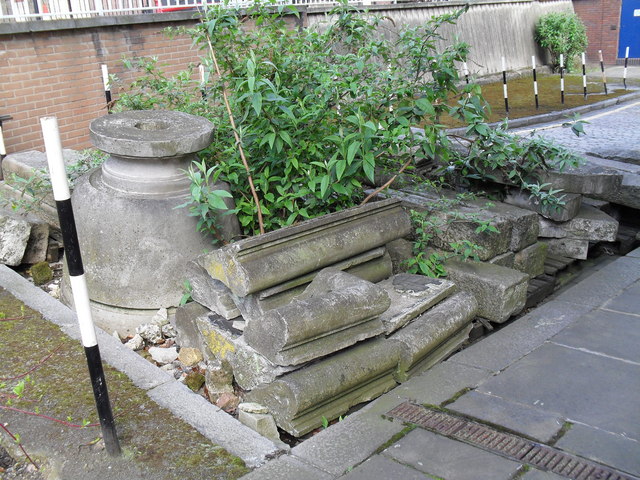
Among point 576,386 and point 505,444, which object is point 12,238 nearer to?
point 505,444

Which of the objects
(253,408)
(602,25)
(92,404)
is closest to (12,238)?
(92,404)

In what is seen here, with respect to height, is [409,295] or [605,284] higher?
[409,295]

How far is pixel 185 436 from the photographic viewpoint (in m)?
3.16

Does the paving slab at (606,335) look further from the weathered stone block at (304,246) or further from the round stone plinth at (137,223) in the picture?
the round stone plinth at (137,223)

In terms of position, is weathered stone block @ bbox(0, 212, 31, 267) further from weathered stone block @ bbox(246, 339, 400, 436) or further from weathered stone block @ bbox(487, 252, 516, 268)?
weathered stone block @ bbox(487, 252, 516, 268)

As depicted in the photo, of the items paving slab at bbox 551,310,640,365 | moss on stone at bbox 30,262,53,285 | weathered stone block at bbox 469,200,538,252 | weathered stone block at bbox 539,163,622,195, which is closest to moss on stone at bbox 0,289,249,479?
moss on stone at bbox 30,262,53,285

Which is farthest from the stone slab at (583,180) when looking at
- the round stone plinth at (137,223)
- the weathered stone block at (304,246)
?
the round stone plinth at (137,223)

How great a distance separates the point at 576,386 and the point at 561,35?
62.7ft

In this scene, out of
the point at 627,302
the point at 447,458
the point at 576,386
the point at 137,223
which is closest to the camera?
the point at 447,458

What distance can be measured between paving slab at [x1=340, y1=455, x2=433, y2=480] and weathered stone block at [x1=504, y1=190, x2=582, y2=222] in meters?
3.14

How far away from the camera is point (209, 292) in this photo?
4098 millimetres

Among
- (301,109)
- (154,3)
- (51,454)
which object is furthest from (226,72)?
(154,3)

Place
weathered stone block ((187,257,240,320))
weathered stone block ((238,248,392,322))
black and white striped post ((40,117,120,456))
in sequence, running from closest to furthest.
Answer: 1. black and white striped post ((40,117,120,456))
2. weathered stone block ((238,248,392,322))
3. weathered stone block ((187,257,240,320))

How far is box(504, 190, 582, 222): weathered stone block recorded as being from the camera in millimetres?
5414
